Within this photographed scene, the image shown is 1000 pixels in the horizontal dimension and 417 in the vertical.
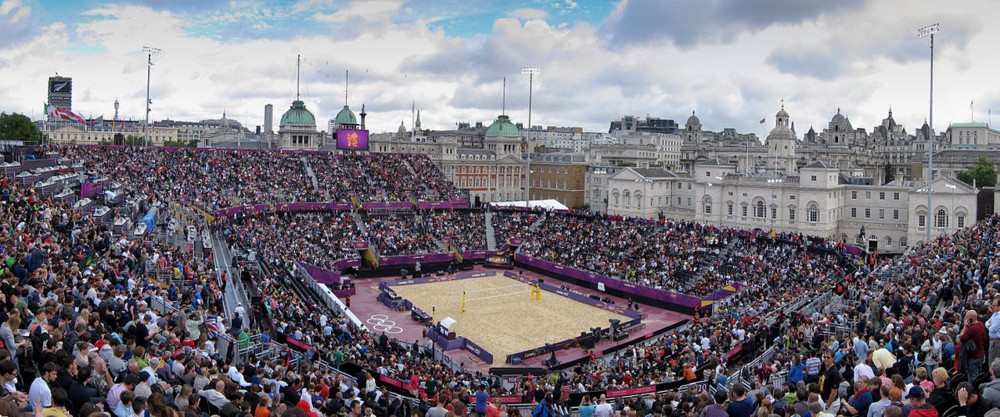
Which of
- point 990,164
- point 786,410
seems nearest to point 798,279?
point 786,410

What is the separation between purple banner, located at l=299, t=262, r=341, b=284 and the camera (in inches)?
1805

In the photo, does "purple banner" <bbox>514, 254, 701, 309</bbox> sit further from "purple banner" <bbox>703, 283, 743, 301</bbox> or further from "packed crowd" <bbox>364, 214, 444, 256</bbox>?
"packed crowd" <bbox>364, 214, 444, 256</bbox>

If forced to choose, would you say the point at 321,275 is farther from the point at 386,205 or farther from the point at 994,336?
the point at 994,336

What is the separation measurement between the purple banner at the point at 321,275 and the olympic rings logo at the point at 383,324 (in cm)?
579

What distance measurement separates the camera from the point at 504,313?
4344cm

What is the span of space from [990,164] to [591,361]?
336 feet

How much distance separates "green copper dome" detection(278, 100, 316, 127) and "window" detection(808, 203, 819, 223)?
67497 mm

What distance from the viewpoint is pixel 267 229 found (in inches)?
1984

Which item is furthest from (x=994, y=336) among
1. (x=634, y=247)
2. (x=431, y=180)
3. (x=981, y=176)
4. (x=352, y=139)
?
(x=981, y=176)

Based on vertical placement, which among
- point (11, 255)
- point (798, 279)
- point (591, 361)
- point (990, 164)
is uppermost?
point (990, 164)

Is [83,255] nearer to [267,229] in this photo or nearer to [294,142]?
[267,229]

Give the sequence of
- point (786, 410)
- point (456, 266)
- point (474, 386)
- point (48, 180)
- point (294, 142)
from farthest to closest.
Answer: point (294, 142) < point (456, 266) < point (48, 180) < point (474, 386) < point (786, 410)

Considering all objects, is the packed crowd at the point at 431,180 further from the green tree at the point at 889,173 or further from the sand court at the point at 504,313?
the green tree at the point at 889,173

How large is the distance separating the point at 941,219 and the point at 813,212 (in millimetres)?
9855
